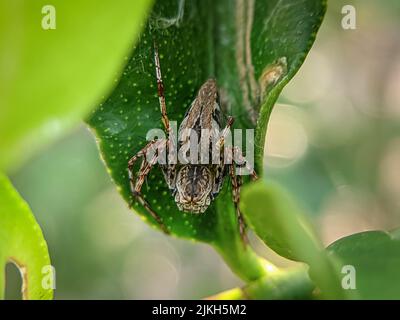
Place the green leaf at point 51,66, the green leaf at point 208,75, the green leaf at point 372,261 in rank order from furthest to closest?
the green leaf at point 208,75 < the green leaf at point 372,261 < the green leaf at point 51,66

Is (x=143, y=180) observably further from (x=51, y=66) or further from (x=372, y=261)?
(x=51, y=66)

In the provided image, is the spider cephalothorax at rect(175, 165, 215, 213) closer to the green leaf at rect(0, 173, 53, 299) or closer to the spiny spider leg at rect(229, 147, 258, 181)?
the spiny spider leg at rect(229, 147, 258, 181)

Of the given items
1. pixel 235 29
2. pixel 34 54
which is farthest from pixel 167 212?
pixel 34 54

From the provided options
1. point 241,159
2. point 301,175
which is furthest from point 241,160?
point 301,175

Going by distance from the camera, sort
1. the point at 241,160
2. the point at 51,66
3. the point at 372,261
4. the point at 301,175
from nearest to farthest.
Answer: the point at 51,66 → the point at 372,261 → the point at 241,160 → the point at 301,175

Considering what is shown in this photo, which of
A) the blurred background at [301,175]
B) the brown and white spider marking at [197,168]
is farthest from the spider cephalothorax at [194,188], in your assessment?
the blurred background at [301,175]

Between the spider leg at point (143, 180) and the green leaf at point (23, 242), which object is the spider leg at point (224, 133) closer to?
the spider leg at point (143, 180)
